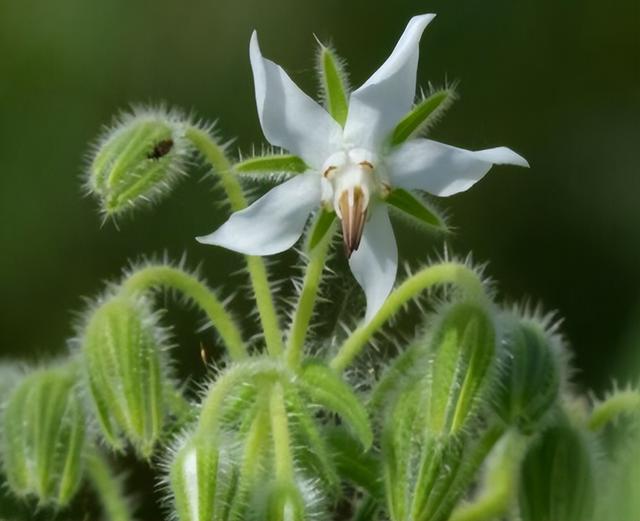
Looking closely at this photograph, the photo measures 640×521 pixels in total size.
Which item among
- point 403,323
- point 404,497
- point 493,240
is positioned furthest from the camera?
point 493,240

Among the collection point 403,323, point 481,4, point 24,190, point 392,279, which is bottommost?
point 392,279

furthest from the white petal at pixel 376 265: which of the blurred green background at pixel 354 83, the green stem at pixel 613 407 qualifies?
the blurred green background at pixel 354 83

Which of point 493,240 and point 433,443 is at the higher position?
point 493,240

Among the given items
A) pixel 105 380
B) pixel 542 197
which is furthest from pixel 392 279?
pixel 542 197

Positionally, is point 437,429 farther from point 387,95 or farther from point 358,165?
point 387,95

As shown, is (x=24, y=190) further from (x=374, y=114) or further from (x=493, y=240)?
(x=374, y=114)

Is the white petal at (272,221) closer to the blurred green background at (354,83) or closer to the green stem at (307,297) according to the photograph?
the green stem at (307,297)

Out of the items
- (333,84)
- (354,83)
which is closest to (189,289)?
(333,84)
